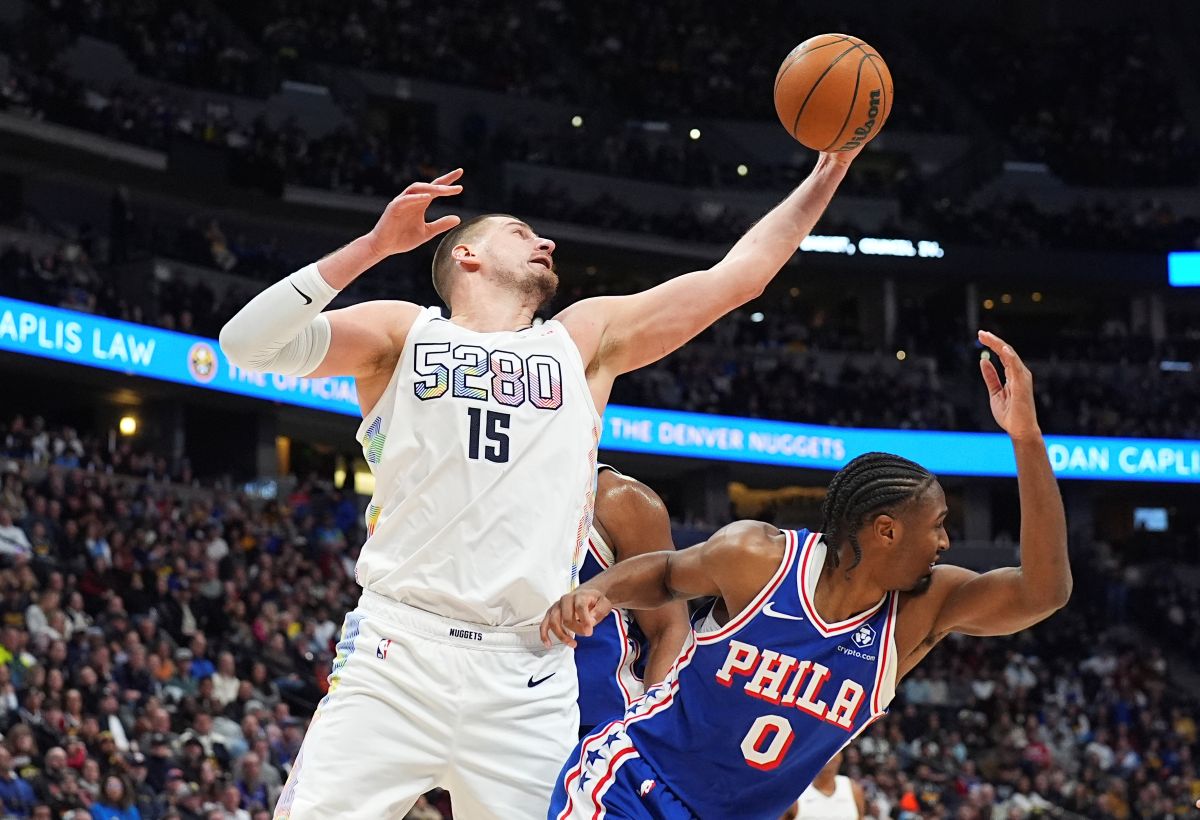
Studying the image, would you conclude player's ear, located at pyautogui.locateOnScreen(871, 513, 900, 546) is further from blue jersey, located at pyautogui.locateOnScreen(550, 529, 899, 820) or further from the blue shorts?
the blue shorts

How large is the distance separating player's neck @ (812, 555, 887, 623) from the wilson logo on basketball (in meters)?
1.43

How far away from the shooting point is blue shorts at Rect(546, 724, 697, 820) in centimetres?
383

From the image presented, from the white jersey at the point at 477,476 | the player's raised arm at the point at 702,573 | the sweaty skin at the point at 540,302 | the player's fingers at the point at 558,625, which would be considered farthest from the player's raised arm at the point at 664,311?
the player's fingers at the point at 558,625

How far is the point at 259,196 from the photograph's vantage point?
25859 millimetres

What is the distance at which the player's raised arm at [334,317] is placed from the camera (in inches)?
148

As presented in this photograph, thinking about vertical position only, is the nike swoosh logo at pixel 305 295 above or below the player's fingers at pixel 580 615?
above

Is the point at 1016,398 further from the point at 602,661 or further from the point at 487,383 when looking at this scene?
the point at 602,661

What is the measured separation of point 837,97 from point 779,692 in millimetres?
1829

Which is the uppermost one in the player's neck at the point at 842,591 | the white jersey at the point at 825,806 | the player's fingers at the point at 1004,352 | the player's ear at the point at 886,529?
the player's fingers at the point at 1004,352

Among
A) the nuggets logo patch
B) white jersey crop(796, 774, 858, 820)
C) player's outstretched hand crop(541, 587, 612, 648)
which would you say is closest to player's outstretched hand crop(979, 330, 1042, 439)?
player's outstretched hand crop(541, 587, 612, 648)

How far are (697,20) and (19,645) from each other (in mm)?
26108

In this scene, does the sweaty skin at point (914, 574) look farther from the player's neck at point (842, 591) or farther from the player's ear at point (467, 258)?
the player's ear at point (467, 258)

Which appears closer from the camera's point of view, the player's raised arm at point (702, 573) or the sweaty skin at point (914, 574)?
the sweaty skin at point (914, 574)

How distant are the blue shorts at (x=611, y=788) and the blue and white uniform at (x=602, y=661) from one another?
1.02m
